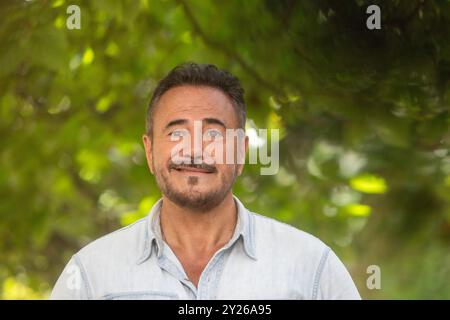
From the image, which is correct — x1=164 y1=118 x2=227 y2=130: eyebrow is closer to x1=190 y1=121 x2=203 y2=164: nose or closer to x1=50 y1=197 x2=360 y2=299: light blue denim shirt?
x1=190 y1=121 x2=203 y2=164: nose

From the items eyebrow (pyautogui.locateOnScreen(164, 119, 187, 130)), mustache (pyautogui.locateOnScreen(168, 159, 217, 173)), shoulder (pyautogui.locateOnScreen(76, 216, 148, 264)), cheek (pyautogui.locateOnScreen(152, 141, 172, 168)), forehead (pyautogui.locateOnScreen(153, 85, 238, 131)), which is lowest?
shoulder (pyautogui.locateOnScreen(76, 216, 148, 264))

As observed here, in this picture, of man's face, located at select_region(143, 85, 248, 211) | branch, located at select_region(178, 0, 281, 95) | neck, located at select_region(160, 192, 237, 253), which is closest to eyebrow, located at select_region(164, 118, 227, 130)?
man's face, located at select_region(143, 85, 248, 211)

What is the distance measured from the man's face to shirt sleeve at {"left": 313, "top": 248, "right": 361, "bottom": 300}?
0.87 ft

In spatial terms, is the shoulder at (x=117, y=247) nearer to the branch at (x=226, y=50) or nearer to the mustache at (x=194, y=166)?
the mustache at (x=194, y=166)

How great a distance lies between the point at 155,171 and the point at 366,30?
68cm

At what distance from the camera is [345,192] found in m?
2.48

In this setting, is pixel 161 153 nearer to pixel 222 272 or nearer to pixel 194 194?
pixel 194 194

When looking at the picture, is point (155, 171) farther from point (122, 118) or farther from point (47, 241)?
point (47, 241)

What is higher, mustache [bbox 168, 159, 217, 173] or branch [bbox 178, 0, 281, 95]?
branch [bbox 178, 0, 281, 95]

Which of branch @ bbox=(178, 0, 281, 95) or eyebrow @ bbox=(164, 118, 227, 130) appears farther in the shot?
branch @ bbox=(178, 0, 281, 95)

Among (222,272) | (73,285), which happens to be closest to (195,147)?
(222,272)

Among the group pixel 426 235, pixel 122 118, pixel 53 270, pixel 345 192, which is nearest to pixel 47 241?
pixel 53 270

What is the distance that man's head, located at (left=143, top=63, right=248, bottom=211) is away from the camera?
1.79 metres
